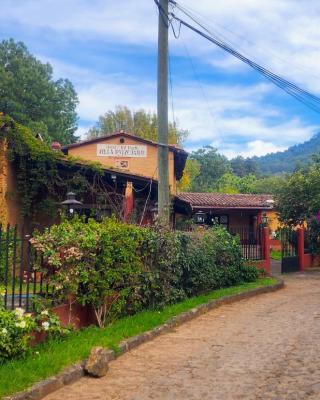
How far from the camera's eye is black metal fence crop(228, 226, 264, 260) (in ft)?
59.2

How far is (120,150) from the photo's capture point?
95.1ft

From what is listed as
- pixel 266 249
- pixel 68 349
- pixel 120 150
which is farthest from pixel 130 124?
pixel 68 349

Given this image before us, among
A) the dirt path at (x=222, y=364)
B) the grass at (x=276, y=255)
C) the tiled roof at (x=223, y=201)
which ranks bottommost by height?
the dirt path at (x=222, y=364)

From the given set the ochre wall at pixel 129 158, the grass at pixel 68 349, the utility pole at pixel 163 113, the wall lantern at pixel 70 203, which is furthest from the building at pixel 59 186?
the ochre wall at pixel 129 158

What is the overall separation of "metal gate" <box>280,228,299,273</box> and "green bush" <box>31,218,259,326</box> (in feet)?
29.3

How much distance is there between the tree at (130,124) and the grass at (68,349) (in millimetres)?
37852

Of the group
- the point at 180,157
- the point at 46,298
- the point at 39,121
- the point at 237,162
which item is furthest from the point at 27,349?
the point at 237,162

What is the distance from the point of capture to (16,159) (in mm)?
13711

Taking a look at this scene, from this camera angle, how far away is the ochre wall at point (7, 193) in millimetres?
13164

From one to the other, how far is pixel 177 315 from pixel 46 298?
3120mm

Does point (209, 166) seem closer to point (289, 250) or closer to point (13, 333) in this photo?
point (289, 250)

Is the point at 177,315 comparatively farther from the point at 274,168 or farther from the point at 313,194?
the point at 274,168

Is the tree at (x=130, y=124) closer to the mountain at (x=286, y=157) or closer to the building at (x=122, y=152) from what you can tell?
the building at (x=122, y=152)

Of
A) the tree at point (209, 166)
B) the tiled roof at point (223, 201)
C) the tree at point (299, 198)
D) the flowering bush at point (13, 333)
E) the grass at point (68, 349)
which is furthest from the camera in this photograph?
the tree at point (209, 166)
